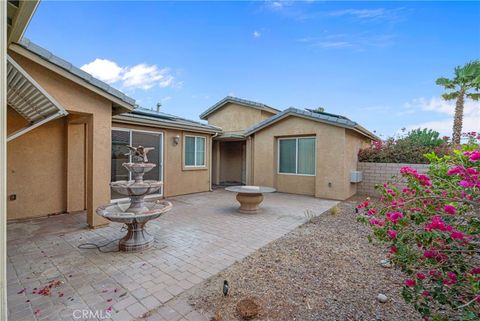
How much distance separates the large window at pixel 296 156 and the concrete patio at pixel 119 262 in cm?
413

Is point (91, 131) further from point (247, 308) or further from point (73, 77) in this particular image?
point (247, 308)

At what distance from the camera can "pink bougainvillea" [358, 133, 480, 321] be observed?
1.90 metres

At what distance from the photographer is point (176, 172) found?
1021cm

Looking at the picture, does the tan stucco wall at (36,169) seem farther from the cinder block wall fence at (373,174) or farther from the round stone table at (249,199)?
the cinder block wall fence at (373,174)

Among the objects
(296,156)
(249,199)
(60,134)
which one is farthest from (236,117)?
(60,134)

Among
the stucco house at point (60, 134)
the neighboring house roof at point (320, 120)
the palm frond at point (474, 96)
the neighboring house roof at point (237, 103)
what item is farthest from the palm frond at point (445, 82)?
the stucco house at point (60, 134)

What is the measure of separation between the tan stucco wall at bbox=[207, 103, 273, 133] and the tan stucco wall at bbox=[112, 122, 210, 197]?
560 cm

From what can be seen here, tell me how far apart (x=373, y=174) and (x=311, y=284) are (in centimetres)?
940

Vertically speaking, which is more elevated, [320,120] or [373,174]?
[320,120]

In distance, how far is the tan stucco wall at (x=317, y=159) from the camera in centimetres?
968

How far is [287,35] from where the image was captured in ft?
36.0

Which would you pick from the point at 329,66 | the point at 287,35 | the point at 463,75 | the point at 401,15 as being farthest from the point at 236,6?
the point at 463,75

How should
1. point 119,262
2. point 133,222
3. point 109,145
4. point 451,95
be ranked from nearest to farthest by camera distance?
Result: point 119,262 < point 133,222 < point 109,145 < point 451,95

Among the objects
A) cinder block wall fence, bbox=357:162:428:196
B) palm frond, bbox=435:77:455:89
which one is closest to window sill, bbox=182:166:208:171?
cinder block wall fence, bbox=357:162:428:196
